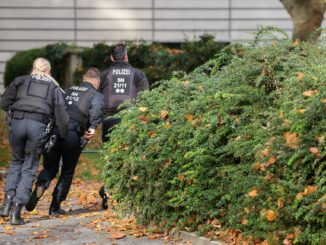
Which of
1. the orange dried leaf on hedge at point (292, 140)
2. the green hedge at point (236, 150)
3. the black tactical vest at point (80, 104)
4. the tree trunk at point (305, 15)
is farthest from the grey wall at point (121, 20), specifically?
the orange dried leaf on hedge at point (292, 140)

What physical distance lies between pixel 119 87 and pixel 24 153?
1.93 metres

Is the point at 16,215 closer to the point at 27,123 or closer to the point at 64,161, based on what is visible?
the point at 27,123

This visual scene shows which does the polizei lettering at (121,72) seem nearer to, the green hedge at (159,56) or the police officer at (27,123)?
the police officer at (27,123)

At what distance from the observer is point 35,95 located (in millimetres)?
10195

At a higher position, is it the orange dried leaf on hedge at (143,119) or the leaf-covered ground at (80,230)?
the orange dried leaf on hedge at (143,119)

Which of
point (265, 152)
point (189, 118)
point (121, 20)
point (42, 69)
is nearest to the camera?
point (265, 152)

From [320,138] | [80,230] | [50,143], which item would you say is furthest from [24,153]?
[320,138]

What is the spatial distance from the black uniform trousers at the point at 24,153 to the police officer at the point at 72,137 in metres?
0.56

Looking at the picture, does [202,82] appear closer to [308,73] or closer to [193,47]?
[308,73]

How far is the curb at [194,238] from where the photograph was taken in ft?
26.1

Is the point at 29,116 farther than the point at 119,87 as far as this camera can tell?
No

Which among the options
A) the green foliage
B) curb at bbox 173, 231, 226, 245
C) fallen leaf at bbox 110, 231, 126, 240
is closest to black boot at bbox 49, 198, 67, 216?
fallen leaf at bbox 110, 231, 126, 240

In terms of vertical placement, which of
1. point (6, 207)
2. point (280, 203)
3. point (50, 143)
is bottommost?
point (6, 207)

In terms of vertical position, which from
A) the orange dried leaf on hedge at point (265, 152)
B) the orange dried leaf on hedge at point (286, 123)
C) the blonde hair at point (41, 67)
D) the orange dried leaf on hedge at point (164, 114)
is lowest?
the orange dried leaf on hedge at point (265, 152)
